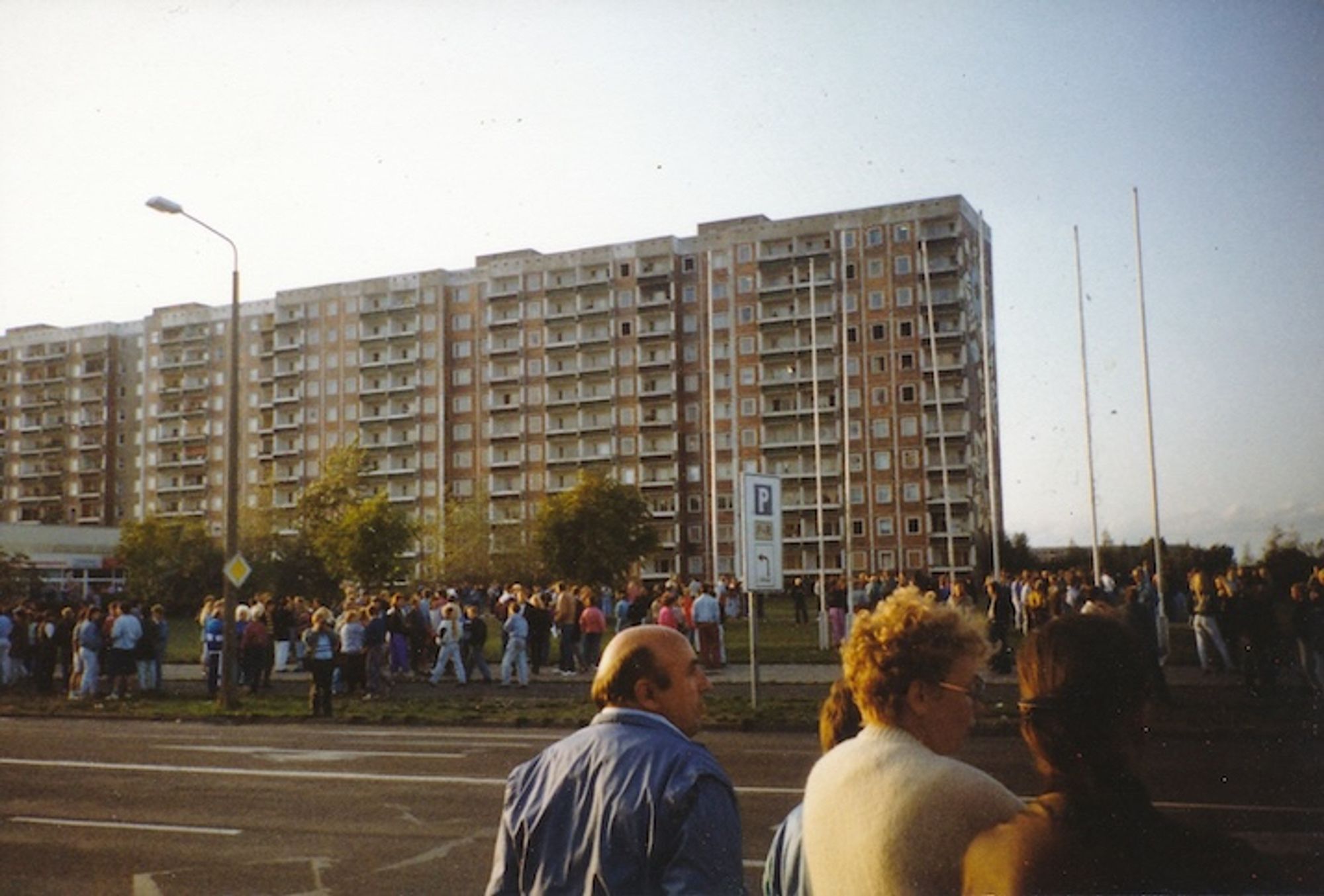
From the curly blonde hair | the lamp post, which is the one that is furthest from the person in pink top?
the curly blonde hair

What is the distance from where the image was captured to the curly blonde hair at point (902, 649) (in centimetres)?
265

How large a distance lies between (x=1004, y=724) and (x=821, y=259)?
86.1 meters

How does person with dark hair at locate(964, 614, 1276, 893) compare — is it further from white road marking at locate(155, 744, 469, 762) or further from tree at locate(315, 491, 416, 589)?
tree at locate(315, 491, 416, 589)

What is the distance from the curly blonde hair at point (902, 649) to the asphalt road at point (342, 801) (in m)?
1.61

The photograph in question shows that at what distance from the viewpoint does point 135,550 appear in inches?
2943

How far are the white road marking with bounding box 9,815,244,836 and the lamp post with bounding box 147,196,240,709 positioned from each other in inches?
358

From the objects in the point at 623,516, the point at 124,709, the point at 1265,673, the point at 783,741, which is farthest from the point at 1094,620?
the point at 623,516

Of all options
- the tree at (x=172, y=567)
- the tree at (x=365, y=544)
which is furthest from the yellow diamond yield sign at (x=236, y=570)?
the tree at (x=172, y=567)

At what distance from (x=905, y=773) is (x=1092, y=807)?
53 centimetres

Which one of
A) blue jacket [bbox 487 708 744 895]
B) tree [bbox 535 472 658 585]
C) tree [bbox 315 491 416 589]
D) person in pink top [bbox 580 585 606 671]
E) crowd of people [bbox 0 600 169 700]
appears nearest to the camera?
blue jacket [bbox 487 708 744 895]

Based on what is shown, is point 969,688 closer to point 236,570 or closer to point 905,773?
point 905,773

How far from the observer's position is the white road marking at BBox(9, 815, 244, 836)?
9359 mm

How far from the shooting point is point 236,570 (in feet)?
66.7

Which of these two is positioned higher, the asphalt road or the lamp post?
the lamp post
